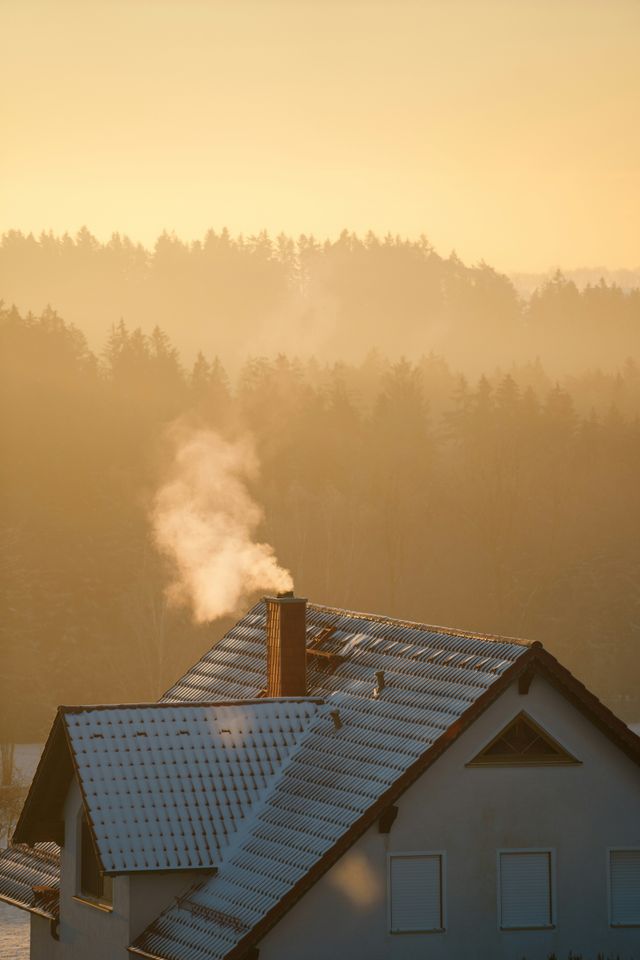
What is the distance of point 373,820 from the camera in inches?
923

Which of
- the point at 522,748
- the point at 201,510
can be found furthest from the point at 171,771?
the point at 201,510

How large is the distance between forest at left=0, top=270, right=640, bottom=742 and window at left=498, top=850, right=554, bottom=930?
7227cm

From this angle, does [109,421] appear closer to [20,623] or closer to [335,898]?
[20,623]

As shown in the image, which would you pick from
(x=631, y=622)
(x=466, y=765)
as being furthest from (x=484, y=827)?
(x=631, y=622)

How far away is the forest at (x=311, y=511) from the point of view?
360 feet

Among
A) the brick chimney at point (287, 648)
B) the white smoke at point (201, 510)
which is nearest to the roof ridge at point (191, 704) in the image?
the brick chimney at point (287, 648)

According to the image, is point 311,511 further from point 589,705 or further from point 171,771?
point 589,705

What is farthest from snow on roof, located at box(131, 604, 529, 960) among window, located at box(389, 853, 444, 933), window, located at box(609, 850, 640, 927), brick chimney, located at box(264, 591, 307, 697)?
window, located at box(609, 850, 640, 927)

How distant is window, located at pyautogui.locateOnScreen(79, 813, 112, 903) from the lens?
2525 cm

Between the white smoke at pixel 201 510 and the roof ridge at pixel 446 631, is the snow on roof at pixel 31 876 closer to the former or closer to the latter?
the roof ridge at pixel 446 631

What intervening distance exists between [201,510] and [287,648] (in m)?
90.3

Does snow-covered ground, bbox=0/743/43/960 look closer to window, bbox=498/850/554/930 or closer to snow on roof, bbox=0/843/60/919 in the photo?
snow on roof, bbox=0/843/60/919

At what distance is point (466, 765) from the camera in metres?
24.2

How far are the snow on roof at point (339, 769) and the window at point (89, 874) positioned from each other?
4.36 ft
